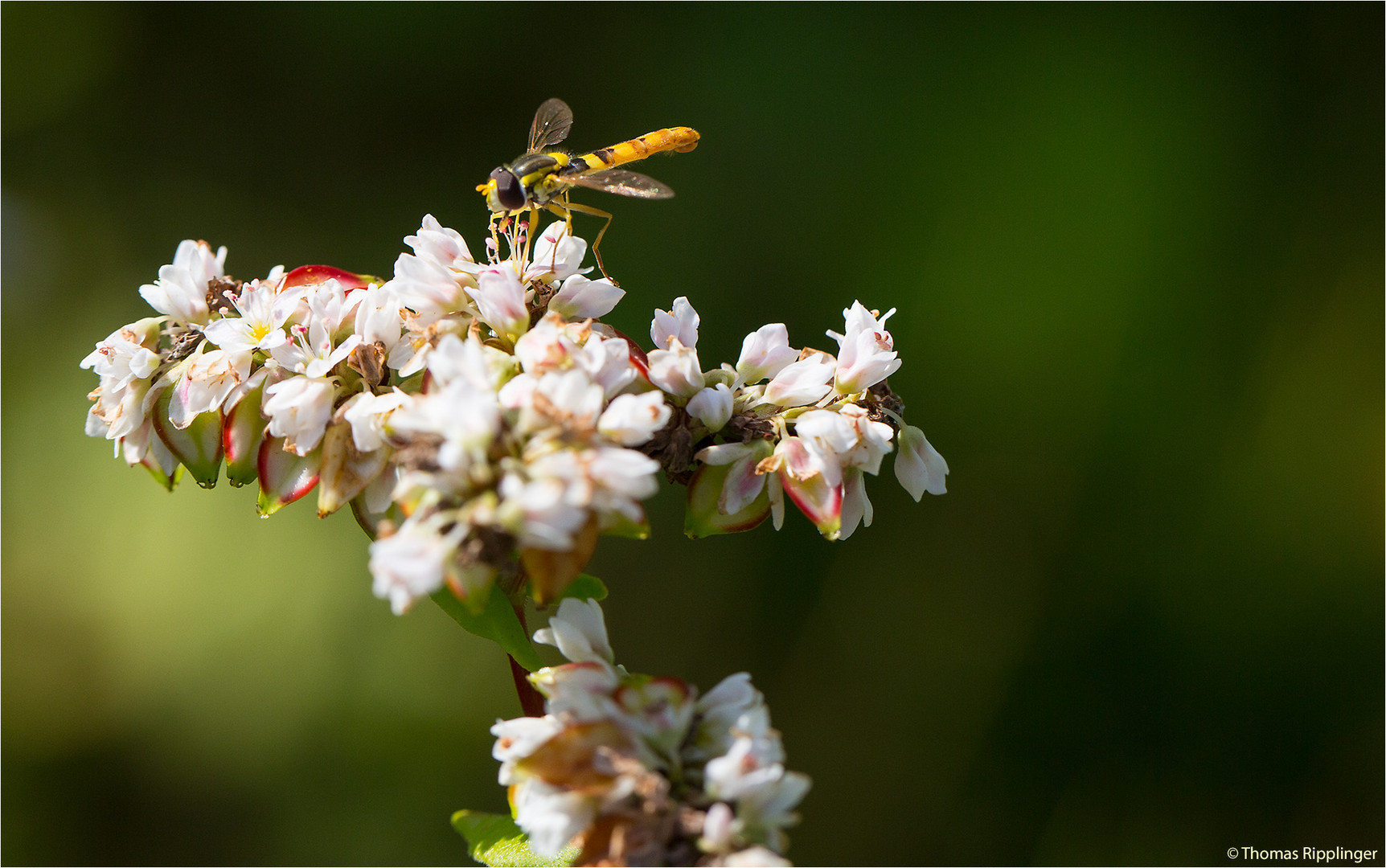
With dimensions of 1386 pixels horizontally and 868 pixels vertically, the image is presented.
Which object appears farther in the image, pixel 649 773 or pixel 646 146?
pixel 646 146

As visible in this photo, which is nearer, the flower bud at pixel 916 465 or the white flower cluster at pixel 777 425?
the white flower cluster at pixel 777 425

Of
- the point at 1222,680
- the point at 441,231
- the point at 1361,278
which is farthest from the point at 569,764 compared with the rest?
the point at 1361,278

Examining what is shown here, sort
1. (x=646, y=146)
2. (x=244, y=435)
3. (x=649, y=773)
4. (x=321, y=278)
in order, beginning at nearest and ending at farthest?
(x=649, y=773) < (x=244, y=435) < (x=321, y=278) < (x=646, y=146)

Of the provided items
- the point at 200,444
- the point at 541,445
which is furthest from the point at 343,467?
the point at 541,445

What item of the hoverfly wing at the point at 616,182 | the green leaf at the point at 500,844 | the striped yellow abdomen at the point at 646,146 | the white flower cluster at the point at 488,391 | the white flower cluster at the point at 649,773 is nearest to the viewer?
the white flower cluster at the point at 649,773

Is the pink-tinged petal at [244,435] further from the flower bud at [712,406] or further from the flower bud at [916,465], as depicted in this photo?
the flower bud at [916,465]

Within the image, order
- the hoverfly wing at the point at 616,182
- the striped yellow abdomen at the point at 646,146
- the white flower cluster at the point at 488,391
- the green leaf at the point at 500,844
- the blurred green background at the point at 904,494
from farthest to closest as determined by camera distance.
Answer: the blurred green background at the point at 904,494 < the striped yellow abdomen at the point at 646,146 < the hoverfly wing at the point at 616,182 < the green leaf at the point at 500,844 < the white flower cluster at the point at 488,391

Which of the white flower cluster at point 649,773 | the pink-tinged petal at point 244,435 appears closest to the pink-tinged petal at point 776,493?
the white flower cluster at point 649,773

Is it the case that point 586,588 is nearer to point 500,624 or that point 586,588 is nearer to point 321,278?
point 500,624
